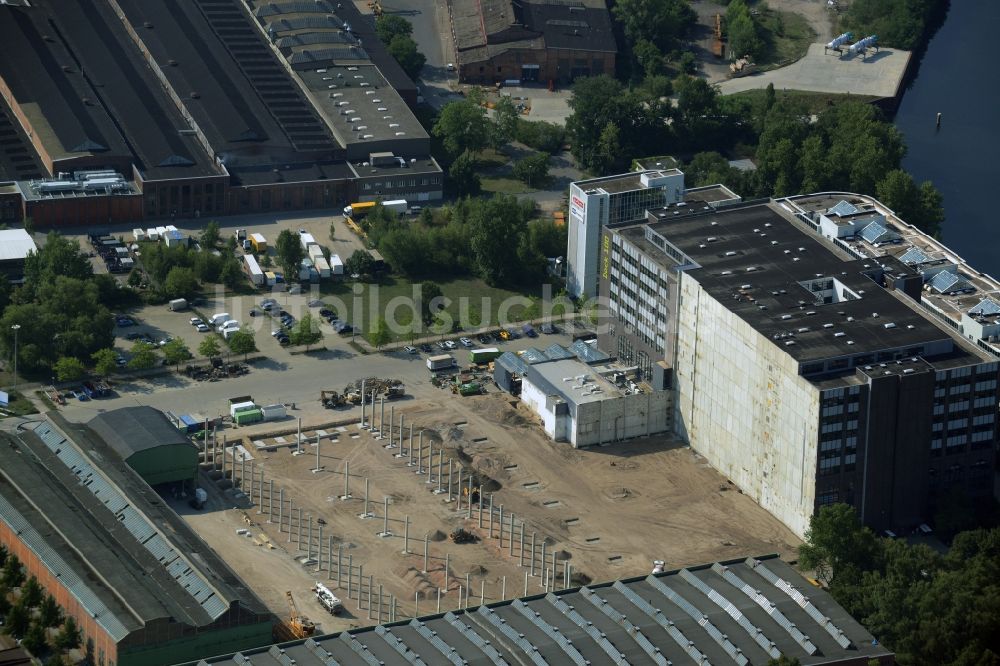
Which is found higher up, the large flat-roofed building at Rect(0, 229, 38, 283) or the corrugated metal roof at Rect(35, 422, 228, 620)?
the large flat-roofed building at Rect(0, 229, 38, 283)

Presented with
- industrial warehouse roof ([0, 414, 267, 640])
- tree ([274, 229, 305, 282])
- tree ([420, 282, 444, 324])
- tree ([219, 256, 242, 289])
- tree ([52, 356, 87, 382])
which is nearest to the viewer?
industrial warehouse roof ([0, 414, 267, 640])

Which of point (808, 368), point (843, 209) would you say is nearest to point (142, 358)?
point (808, 368)

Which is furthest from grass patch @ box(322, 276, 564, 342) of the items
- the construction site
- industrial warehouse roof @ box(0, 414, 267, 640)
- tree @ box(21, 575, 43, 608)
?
tree @ box(21, 575, 43, 608)

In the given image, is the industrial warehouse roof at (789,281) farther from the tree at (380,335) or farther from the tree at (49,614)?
the tree at (49,614)

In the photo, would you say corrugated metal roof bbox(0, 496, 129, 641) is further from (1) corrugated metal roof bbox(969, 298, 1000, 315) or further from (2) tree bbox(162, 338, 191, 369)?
(1) corrugated metal roof bbox(969, 298, 1000, 315)

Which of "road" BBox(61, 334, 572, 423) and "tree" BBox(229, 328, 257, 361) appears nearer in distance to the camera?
"road" BBox(61, 334, 572, 423)

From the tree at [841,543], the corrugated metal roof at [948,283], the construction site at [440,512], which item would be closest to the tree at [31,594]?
the construction site at [440,512]
